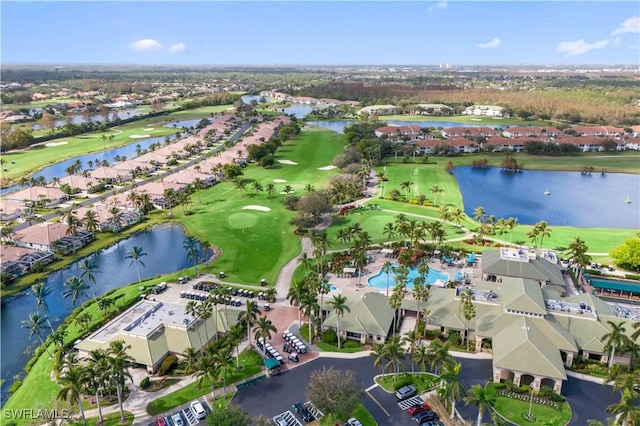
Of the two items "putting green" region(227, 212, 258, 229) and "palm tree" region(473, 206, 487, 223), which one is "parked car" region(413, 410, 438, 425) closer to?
"palm tree" region(473, 206, 487, 223)

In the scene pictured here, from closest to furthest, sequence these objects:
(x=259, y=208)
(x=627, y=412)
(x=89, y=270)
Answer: (x=627, y=412)
(x=89, y=270)
(x=259, y=208)

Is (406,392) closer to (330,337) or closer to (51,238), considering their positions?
(330,337)

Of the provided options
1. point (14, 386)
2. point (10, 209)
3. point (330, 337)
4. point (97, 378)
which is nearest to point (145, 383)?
point (97, 378)

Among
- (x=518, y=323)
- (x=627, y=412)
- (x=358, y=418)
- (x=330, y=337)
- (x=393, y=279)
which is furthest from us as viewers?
(x=393, y=279)

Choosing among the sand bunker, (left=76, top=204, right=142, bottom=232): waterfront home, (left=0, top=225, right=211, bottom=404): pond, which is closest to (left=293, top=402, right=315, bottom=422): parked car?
(left=0, top=225, right=211, bottom=404): pond

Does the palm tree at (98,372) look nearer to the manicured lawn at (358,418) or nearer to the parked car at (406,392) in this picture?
the manicured lawn at (358,418)

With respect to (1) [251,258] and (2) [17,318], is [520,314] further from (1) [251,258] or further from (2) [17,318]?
(2) [17,318]
